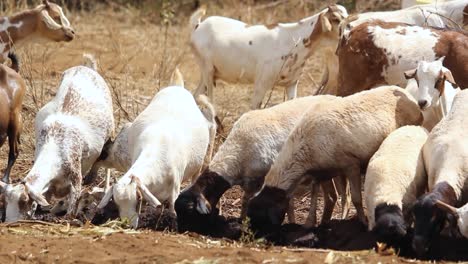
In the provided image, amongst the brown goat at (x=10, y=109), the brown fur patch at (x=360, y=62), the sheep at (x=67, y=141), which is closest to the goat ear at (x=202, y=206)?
the sheep at (x=67, y=141)

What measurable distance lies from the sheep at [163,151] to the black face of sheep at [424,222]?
6.83 ft

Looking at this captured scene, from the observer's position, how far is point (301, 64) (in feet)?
46.6

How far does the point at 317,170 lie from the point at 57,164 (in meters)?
2.32

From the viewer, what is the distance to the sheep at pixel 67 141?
9.52 metres

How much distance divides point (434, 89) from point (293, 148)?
1.59 metres

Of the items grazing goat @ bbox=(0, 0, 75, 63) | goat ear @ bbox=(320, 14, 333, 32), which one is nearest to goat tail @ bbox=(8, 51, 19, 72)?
grazing goat @ bbox=(0, 0, 75, 63)

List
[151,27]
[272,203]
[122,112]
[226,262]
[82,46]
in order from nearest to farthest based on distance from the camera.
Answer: [226,262], [272,203], [122,112], [82,46], [151,27]

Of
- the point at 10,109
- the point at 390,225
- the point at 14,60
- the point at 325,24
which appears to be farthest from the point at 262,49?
the point at 390,225

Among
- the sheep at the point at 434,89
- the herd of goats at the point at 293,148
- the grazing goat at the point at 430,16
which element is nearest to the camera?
the herd of goats at the point at 293,148

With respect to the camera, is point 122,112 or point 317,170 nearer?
point 317,170

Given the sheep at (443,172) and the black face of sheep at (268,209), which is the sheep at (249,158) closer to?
the black face of sheep at (268,209)

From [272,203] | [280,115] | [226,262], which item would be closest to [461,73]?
[280,115]

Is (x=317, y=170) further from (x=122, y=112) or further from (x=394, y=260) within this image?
(x=122, y=112)

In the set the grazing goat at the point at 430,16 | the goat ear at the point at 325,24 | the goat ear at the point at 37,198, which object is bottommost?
the goat ear at the point at 37,198
